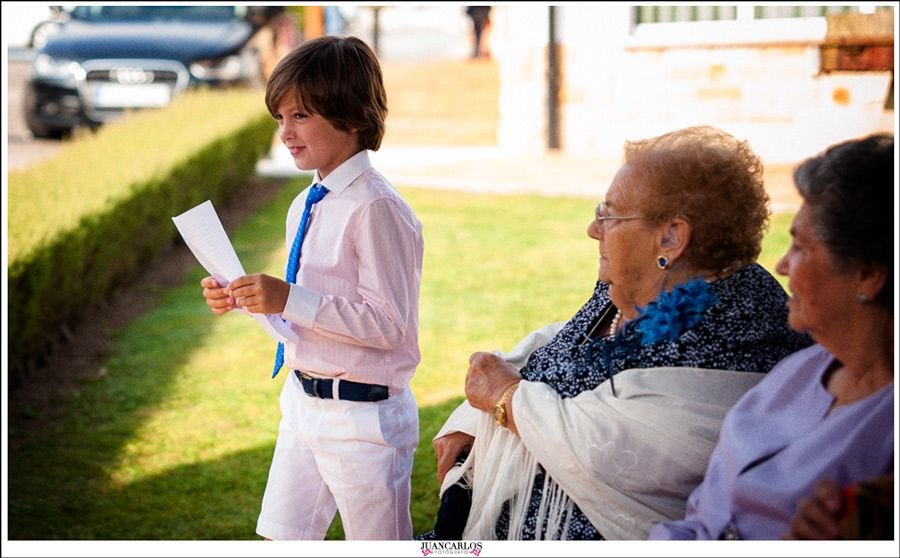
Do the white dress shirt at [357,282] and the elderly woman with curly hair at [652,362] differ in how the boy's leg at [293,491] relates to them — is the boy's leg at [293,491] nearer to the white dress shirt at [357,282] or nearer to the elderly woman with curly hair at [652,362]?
the white dress shirt at [357,282]

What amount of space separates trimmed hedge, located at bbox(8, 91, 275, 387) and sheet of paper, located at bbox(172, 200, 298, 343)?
2.52m

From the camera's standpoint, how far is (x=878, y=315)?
1954 mm

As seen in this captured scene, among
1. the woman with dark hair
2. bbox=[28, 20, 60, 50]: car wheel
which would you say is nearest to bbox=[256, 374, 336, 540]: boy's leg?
the woman with dark hair

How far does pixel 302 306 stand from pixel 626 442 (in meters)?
0.82

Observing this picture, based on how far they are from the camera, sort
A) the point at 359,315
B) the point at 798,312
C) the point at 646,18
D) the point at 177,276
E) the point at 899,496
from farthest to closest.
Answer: the point at 646,18
the point at 177,276
the point at 359,315
the point at 798,312
the point at 899,496

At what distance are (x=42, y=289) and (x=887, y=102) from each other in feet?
22.5

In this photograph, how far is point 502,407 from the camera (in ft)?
8.46

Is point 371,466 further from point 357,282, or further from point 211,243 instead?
point 211,243

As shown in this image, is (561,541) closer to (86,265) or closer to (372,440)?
(372,440)

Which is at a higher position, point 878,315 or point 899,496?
point 878,315

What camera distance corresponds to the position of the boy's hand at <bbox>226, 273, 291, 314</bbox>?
8.52 ft

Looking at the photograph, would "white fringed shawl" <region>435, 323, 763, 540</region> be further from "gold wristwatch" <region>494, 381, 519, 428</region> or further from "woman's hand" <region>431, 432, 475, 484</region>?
"woman's hand" <region>431, 432, 475, 484</region>

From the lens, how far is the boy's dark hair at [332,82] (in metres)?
2.69

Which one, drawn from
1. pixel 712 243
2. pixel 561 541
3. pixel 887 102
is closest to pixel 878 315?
pixel 712 243
